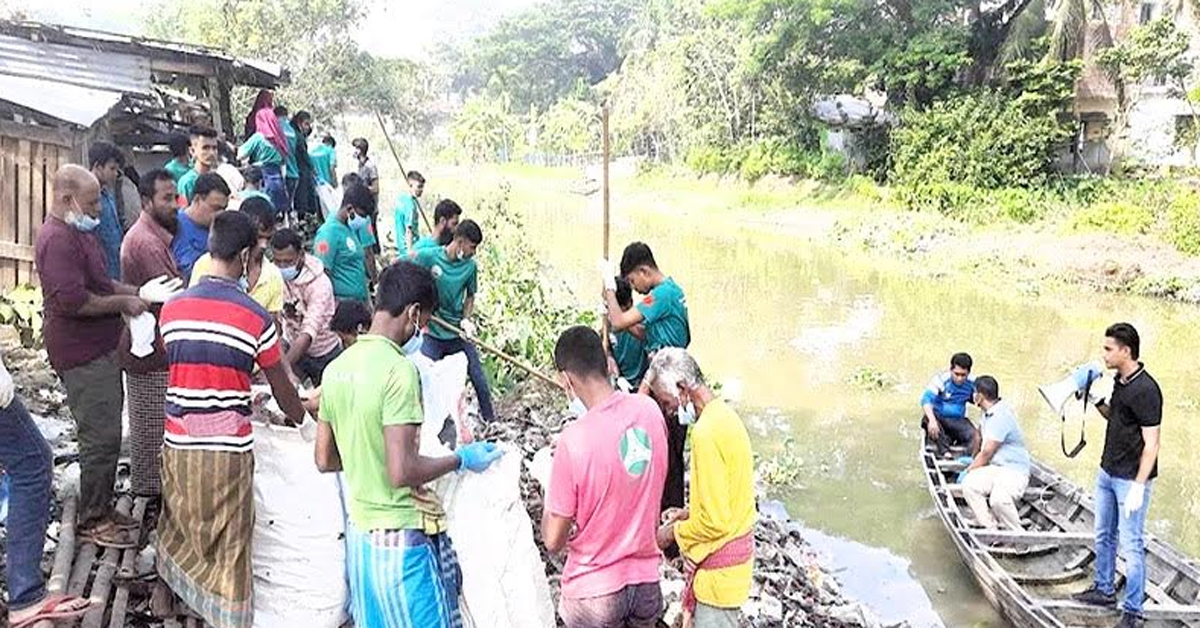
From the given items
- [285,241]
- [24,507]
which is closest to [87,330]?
[24,507]

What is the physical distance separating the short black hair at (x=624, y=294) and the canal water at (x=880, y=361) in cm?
99

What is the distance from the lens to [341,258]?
650cm

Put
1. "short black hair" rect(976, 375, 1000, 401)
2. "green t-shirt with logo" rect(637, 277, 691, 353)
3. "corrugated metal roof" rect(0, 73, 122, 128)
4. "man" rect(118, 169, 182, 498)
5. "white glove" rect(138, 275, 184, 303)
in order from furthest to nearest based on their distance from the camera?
1. "short black hair" rect(976, 375, 1000, 401)
2. "corrugated metal roof" rect(0, 73, 122, 128)
3. "green t-shirt with logo" rect(637, 277, 691, 353)
4. "man" rect(118, 169, 182, 498)
5. "white glove" rect(138, 275, 184, 303)

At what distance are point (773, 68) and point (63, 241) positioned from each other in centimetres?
2947

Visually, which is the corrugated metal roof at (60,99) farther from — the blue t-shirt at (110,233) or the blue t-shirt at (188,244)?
the blue t-shirt at (188,244)

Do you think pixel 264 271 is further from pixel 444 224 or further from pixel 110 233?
pixel 444 224

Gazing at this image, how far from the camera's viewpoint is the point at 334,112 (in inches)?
899

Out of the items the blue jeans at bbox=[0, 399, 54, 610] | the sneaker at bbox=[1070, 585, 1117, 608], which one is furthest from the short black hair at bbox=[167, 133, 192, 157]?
the sneaker at bbox=[1070, 585, 1117, 608]

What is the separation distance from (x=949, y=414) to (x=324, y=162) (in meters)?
7.91

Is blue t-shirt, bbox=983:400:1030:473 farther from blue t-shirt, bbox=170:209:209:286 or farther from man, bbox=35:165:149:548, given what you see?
man, bbox=35:165:149:548

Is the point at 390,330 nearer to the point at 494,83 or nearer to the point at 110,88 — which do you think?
the point at 110,88

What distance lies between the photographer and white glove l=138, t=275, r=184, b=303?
160 inches

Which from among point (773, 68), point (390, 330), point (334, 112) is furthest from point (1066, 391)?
point (773, 68)

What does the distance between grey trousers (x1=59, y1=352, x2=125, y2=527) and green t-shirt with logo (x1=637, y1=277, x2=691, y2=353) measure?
8.97 ft
